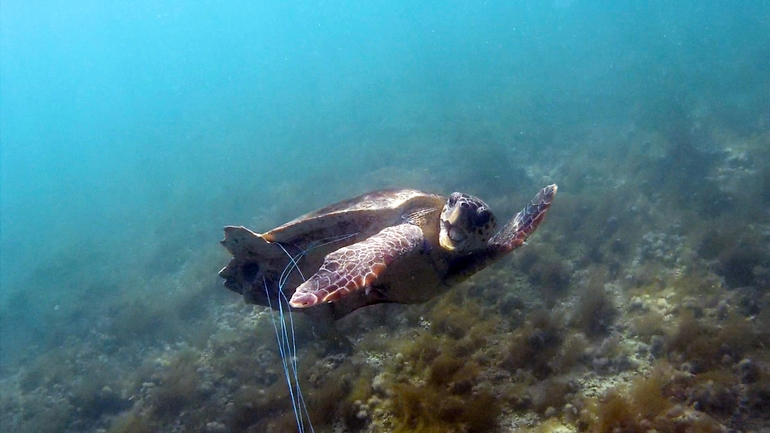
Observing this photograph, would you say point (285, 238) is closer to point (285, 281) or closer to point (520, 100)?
point (285, 281)

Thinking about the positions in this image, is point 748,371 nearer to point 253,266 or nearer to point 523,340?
point 523,340

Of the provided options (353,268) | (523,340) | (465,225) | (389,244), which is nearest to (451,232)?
A: (465,225)

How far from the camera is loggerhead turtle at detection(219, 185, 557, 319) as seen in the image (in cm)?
383

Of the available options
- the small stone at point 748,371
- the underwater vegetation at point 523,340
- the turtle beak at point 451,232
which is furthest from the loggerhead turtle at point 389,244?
the small stone at point 748,371

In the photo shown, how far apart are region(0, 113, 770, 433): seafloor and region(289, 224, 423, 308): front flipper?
1.98m

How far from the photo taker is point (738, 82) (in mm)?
19016

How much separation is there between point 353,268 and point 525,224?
2.32 metres

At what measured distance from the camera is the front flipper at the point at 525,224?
4.18 meters

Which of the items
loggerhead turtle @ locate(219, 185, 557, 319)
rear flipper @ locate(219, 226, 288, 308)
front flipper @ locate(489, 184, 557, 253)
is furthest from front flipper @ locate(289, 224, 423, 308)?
rear flipper @ locate(219, 226, 288, 308)

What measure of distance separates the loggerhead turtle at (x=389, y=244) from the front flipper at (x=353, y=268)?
0.01 metres

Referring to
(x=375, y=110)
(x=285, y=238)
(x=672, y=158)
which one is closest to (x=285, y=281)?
(x=285, y=238)

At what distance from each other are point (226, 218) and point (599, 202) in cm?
1594

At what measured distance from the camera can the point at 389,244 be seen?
3.59 m

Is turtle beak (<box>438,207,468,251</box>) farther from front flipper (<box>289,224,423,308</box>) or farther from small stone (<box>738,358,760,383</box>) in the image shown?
small stone (<box>738,358,760,383</box>)
